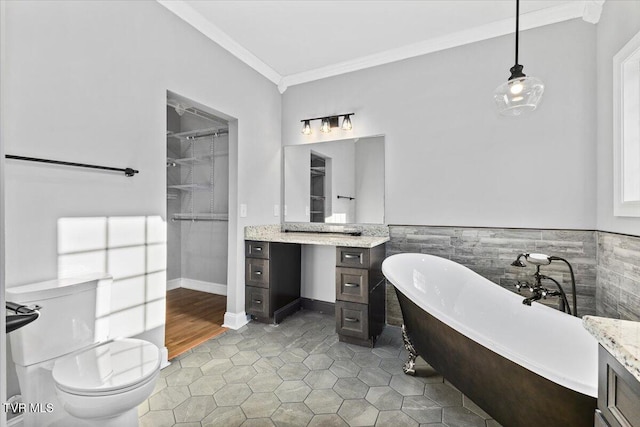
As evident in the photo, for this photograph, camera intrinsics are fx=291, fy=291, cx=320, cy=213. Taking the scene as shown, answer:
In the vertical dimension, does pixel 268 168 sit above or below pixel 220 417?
above

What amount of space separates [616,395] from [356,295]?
1769mm

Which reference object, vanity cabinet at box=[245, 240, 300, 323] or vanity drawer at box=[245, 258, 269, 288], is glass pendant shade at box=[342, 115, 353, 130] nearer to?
vanity cabinet at box=[245, 240, 300, 323]

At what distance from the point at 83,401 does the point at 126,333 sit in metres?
0.83

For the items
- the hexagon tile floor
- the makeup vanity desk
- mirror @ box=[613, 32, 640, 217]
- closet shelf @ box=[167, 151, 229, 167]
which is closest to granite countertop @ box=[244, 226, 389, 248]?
the makeup vanity desk

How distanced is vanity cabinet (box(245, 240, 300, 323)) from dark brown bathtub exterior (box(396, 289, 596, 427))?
1539mm

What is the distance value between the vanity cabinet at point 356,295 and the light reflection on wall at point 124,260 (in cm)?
139

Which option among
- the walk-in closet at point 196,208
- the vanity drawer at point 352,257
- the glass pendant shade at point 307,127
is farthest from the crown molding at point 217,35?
the vanity drawer at point 352,257

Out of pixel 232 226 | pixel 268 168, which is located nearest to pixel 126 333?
pixel 232 226

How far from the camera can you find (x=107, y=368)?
4.29 feet

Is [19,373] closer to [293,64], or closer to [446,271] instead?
[446,271]

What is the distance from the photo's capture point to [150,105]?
207 cm

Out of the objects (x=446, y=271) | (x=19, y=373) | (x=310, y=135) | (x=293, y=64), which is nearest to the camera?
(x=19, y=373)

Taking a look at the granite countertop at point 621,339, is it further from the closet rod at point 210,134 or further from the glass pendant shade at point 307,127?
the closet rod at point 210,134

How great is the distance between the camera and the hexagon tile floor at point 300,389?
1600mm
